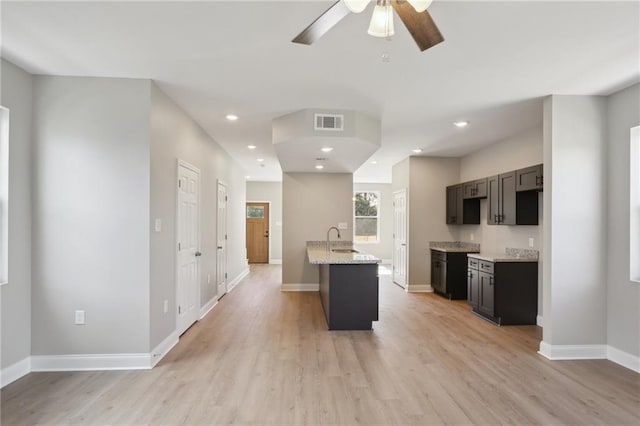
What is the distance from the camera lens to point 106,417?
2420mm

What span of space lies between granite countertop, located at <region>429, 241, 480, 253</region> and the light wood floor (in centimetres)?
198

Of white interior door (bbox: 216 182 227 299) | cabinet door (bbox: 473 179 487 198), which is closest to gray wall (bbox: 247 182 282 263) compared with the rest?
white interior door (bbox: 216 182 227 299)

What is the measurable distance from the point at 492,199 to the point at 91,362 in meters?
5.44

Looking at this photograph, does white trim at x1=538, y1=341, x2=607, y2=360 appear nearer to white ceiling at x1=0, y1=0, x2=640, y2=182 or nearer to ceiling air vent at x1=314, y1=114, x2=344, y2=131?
white ceiling at x1=0, y1=0, x2=640, y2=182

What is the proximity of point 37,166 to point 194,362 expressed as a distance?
2.29 m

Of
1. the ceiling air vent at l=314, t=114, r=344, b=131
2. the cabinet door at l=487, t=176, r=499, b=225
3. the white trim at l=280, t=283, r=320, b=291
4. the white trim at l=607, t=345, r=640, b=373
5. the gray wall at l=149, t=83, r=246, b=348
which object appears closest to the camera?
the white trim at l=607, t=345, r=640, b=373

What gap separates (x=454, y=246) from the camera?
6.77m

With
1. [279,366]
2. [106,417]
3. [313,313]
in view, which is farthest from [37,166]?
[313,313]

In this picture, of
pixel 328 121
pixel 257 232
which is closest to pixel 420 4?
pixel 328 121

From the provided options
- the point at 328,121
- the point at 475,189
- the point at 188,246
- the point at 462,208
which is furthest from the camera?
the point at 462,208

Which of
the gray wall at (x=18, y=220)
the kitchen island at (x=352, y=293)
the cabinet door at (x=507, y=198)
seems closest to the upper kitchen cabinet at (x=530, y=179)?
the cabinet door at (x=507, y=198)

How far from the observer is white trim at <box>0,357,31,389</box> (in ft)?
9.29

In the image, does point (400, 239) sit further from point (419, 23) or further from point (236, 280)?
point (419, 23)

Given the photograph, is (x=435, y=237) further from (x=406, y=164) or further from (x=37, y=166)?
(x=37, y=166)
